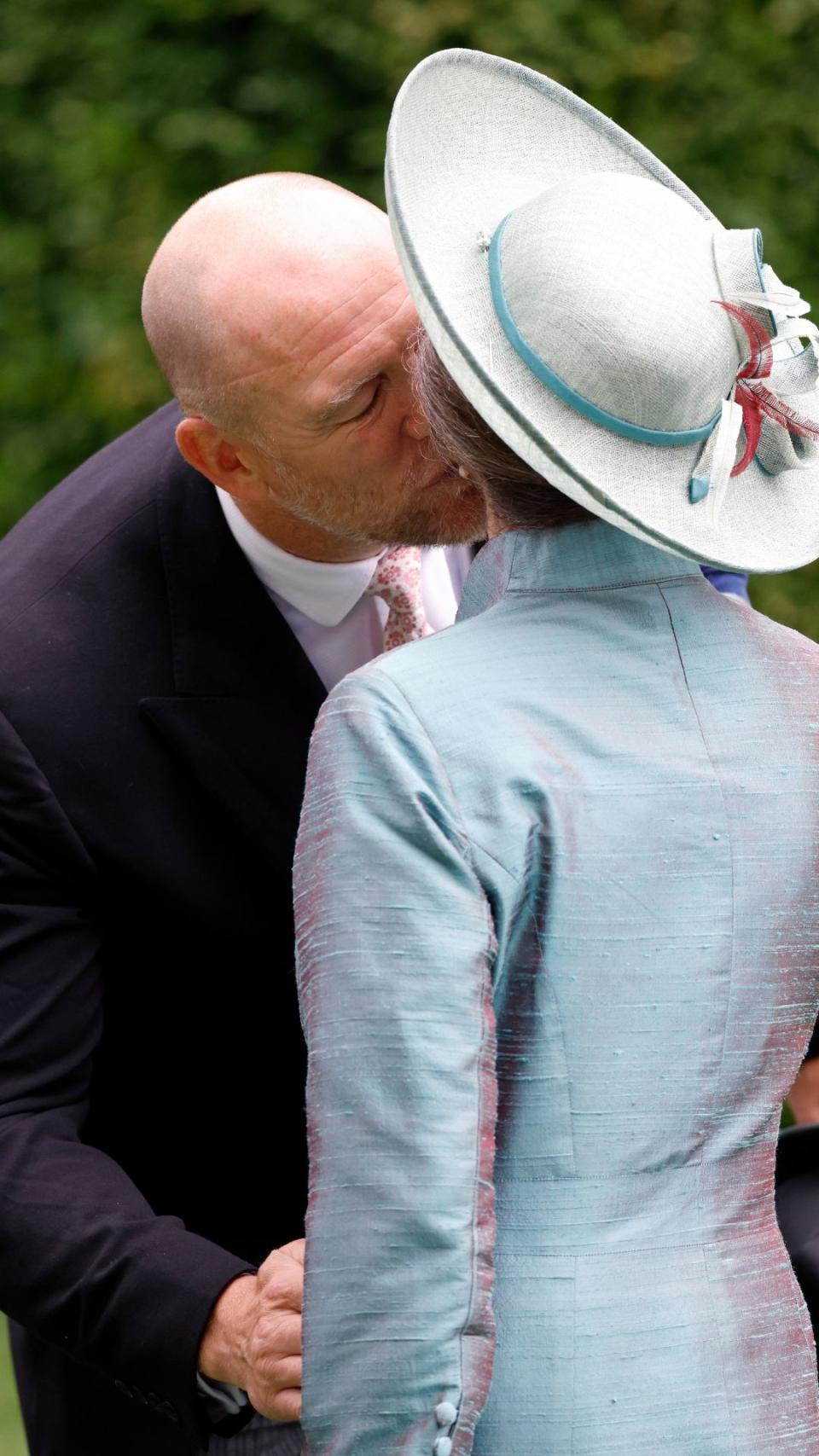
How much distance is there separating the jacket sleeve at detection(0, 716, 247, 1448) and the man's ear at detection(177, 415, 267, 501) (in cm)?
44

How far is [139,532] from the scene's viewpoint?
2391 mm

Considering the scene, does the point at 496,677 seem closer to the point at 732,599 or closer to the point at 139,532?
the point at 732,599

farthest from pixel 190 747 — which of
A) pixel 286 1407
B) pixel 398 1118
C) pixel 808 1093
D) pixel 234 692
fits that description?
pixel 808 1093

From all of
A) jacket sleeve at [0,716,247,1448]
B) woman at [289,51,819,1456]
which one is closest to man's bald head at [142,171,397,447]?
jacket sleeve at [0,716,247,1448]

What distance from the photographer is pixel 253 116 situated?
3930 mm

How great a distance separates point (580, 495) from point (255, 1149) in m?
1.24

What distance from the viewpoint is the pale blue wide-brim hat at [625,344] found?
4.98 ft

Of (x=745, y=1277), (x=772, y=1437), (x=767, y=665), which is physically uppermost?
(x=767, y=665)

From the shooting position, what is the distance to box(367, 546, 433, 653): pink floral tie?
2.48m

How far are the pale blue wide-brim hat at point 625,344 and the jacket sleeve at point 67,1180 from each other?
88cm

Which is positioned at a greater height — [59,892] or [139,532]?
[139,532]

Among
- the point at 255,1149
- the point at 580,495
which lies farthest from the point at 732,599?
the point at 255,1149

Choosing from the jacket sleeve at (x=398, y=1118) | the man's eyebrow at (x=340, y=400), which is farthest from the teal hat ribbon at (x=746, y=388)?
the man's eyebrow at (x=340, y=400)

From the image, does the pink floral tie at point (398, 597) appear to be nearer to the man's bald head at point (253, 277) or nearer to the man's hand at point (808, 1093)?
the man's bald head at point (253, 277)
